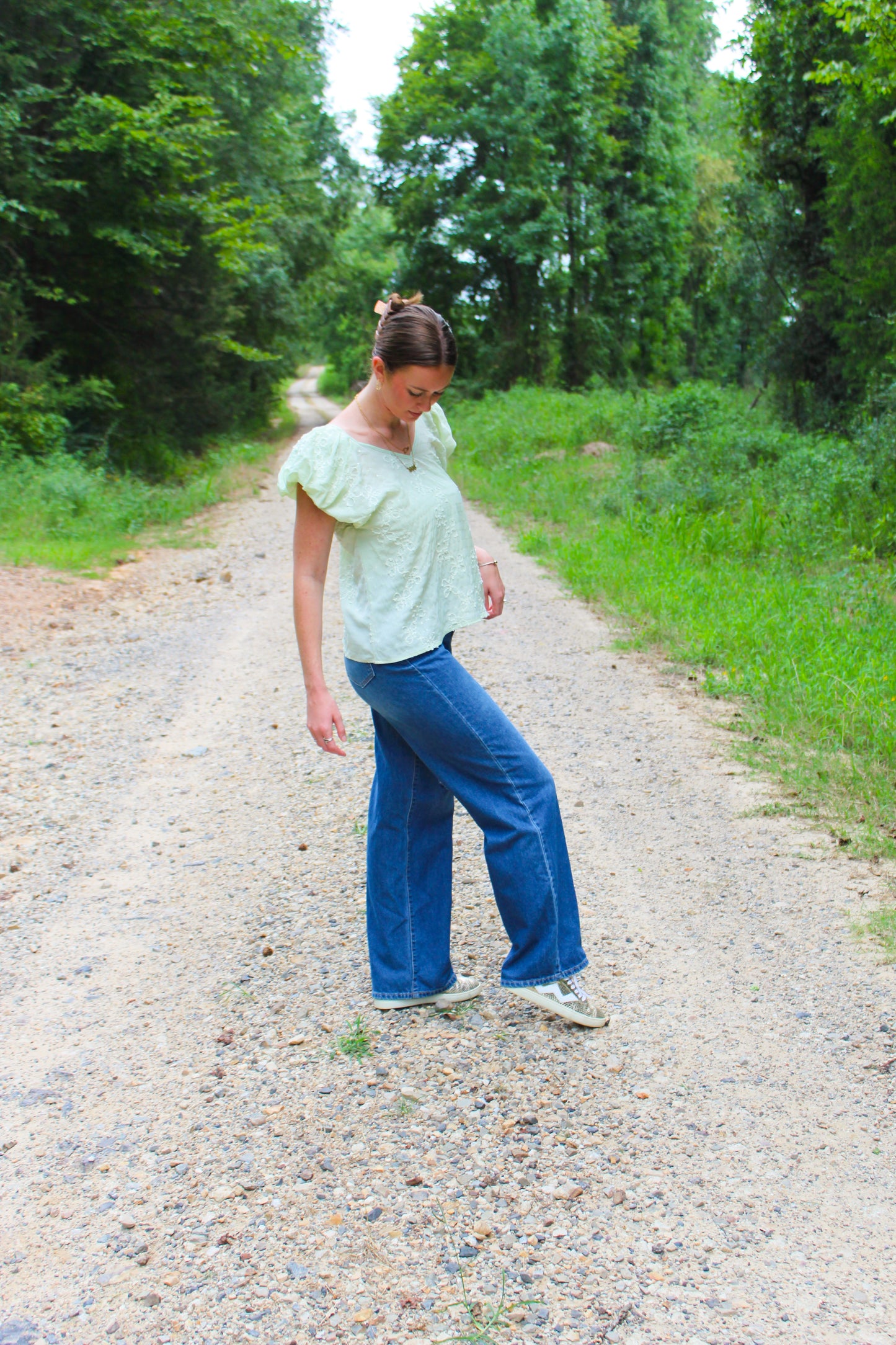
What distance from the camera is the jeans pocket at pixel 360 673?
2625mm

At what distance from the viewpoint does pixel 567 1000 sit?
286 cm

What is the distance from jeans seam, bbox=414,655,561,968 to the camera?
2.58 m

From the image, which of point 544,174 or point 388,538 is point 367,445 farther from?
point 544,174

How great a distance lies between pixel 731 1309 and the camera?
1952 millimetres

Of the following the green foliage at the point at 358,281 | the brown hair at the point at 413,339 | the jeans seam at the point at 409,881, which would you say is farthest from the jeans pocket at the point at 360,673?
the green foliage at the point at 358,281

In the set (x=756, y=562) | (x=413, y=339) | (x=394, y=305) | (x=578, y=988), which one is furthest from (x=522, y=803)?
(x=756, y=562)

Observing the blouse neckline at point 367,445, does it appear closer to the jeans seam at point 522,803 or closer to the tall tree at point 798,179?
the jeans seam at point 522,803

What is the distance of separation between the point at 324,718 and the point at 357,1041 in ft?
3.22

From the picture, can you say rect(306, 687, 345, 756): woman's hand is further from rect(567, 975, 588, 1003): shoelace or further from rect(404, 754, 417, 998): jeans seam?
rect(567, 975, 588, 1003): shoelace

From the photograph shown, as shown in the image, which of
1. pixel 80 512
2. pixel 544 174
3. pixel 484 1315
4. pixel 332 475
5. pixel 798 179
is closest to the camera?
pixel 484 1315

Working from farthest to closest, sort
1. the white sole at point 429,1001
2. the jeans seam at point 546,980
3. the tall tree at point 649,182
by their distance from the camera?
the tall tree at point 649,182 → the white sole at point 429,1001 → the jeans seam at point 546,980

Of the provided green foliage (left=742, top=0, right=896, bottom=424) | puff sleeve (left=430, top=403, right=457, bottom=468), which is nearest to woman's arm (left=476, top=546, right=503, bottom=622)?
puff sleeve (left=430, top=403, right=457, bottom=468)

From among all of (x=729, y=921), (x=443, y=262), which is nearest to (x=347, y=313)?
(x=443, y=262)

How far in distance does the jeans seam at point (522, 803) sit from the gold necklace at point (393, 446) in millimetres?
539
